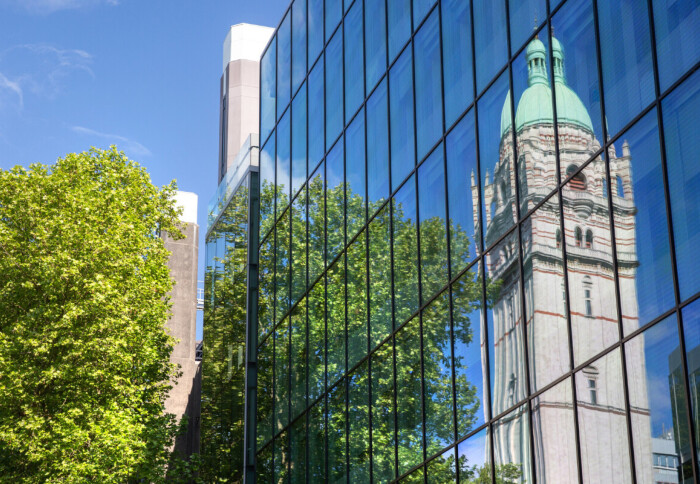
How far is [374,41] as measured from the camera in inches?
778

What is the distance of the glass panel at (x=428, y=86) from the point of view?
16.2 m

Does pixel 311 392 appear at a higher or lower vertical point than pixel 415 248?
lower

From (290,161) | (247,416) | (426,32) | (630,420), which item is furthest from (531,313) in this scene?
(247,416)

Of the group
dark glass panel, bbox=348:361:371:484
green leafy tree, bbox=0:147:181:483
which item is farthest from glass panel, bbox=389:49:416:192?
green leafy tree, bbox=0:147:181:483

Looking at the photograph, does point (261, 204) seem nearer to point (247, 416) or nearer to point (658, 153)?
point (247, 416)

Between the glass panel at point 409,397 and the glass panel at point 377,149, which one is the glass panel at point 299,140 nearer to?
the glass panel at point 377,149

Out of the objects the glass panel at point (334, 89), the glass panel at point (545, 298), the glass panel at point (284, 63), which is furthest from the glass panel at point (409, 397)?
the glass panel at point (284, 63)

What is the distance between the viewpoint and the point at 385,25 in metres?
19.2

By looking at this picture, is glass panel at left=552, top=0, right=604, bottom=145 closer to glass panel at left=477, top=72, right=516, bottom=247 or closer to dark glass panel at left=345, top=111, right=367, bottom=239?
glass panel at left=477, top=72, right=516, bottom=247

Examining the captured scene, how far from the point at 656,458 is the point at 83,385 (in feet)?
67.4

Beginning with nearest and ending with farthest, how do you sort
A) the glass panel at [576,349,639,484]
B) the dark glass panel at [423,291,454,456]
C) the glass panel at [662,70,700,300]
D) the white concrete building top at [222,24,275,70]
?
1. the glass panel at [662,70,700,300]
2. the glass panel at [576,349,639,484]
3. the dark glass panel at [423,291,454,456]
4. the white concrete building top at [222,24,275,70]

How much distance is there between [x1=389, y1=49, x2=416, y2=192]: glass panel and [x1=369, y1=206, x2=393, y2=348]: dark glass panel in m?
0.89

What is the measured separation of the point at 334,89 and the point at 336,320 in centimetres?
561

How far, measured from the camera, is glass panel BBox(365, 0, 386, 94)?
19.3 meters
